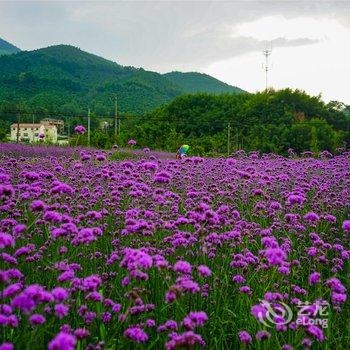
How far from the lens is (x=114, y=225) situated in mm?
5695

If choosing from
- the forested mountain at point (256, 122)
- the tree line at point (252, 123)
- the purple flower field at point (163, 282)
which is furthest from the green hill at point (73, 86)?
the purple flower field at point (163, 282)

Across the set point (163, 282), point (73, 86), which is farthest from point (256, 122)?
point (73, 86)

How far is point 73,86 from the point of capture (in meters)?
123

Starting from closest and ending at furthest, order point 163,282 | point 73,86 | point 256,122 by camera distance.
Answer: point 163,282, point 256,122, point 73,86

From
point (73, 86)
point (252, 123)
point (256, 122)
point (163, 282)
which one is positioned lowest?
point (163, 282)

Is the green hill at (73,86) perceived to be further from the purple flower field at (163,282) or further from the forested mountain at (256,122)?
the purple flower field at (163,282)

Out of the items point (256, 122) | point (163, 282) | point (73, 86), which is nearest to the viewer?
point (163, 282)

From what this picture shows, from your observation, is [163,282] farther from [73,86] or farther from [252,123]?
[73,86]

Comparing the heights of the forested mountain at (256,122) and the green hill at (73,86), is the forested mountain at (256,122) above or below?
below

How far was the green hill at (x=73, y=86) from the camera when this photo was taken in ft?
329

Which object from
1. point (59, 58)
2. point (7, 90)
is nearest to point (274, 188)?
point (7, 90)

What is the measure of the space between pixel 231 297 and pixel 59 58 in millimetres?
168386

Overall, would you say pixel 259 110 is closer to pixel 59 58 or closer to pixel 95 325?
pixel 95 325

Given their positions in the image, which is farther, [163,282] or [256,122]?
[256,122]
